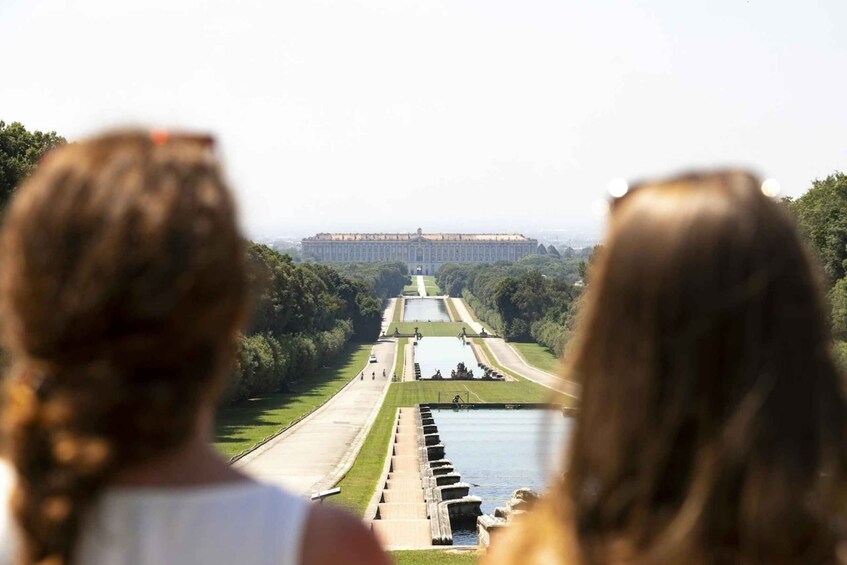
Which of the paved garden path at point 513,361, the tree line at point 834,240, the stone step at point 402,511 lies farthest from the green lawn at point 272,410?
the tree line at point 834,240

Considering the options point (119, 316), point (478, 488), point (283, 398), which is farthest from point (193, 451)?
point (283, 398)

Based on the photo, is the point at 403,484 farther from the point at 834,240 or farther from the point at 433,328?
the point at 433,328

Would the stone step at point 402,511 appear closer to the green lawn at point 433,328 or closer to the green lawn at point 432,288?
the green lawn at point 433,328

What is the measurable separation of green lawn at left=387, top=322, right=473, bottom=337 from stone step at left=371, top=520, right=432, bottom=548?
74453mm

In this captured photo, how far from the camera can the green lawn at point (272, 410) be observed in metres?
35.3

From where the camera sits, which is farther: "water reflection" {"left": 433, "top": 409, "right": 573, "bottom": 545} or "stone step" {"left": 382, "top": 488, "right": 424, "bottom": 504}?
"water reflection" {"left": 433, "top": 409, "right": 573, "bottom": 545}

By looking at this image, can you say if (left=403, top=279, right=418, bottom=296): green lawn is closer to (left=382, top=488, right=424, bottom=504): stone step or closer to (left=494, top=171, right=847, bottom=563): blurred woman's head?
(left=382, top=488, right=424, bottom=504): stone step

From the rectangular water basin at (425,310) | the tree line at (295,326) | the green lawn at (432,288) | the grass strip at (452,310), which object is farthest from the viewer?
the green lawn at (432,288)

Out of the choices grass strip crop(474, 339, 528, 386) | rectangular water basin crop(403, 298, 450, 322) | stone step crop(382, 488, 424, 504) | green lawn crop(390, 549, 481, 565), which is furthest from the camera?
rectangular water basin crop(403, 298, 450, 322)

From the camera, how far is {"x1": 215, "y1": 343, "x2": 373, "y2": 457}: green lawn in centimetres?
3534

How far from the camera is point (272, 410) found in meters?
45.4

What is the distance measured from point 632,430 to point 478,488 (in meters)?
26.5

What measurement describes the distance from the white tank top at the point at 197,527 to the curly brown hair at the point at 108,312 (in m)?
0.05

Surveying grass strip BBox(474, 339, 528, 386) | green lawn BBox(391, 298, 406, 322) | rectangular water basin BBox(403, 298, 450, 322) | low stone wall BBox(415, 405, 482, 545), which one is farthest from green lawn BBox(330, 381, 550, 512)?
rectangular water basin BBox(403, 298, 450, 322)
